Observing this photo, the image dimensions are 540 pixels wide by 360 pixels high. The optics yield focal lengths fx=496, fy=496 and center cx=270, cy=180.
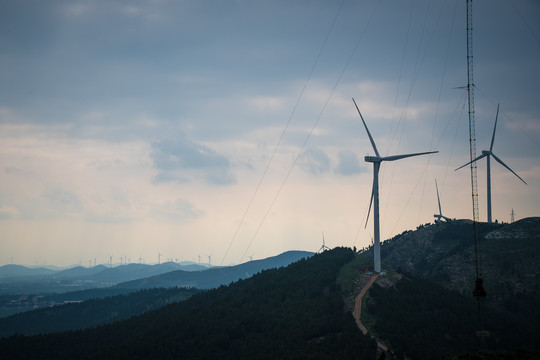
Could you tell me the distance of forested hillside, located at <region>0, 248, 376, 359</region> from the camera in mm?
132875

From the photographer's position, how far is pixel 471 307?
15150cm

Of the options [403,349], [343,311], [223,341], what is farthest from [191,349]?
[403,349]

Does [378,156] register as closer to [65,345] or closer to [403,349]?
[403,349]

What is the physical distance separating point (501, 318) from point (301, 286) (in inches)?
2727

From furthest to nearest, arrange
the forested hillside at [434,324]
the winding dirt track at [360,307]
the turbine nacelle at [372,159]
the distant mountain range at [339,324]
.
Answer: the turbine nacelle at [372,159], the distant mountain range at [339,324], the winding dirt track at [360,307], the forested hillside at [434,324]

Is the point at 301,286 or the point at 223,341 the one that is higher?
the point at 301,286

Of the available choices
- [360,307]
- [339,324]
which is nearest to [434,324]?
[360,307]

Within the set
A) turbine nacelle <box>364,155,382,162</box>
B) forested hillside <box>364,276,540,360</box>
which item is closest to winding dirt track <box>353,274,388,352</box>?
forested hillside <box>364,276,540,360</box>

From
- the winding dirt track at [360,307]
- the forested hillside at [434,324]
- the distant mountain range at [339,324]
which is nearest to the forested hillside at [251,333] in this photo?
the distant mountain range at [339,324]

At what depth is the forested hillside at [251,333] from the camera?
133m

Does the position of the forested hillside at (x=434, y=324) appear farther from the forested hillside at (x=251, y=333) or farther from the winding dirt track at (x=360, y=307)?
the forested hillside at (x=251, y=333)

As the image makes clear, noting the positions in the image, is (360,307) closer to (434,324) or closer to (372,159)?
(434,324)

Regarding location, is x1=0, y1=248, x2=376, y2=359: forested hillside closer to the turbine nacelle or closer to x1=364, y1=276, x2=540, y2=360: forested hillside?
x1=364, y1=276, x2=540, y2=360: forested hillside

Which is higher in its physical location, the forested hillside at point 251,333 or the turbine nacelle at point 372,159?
the turbine nacelle at point 372,159
